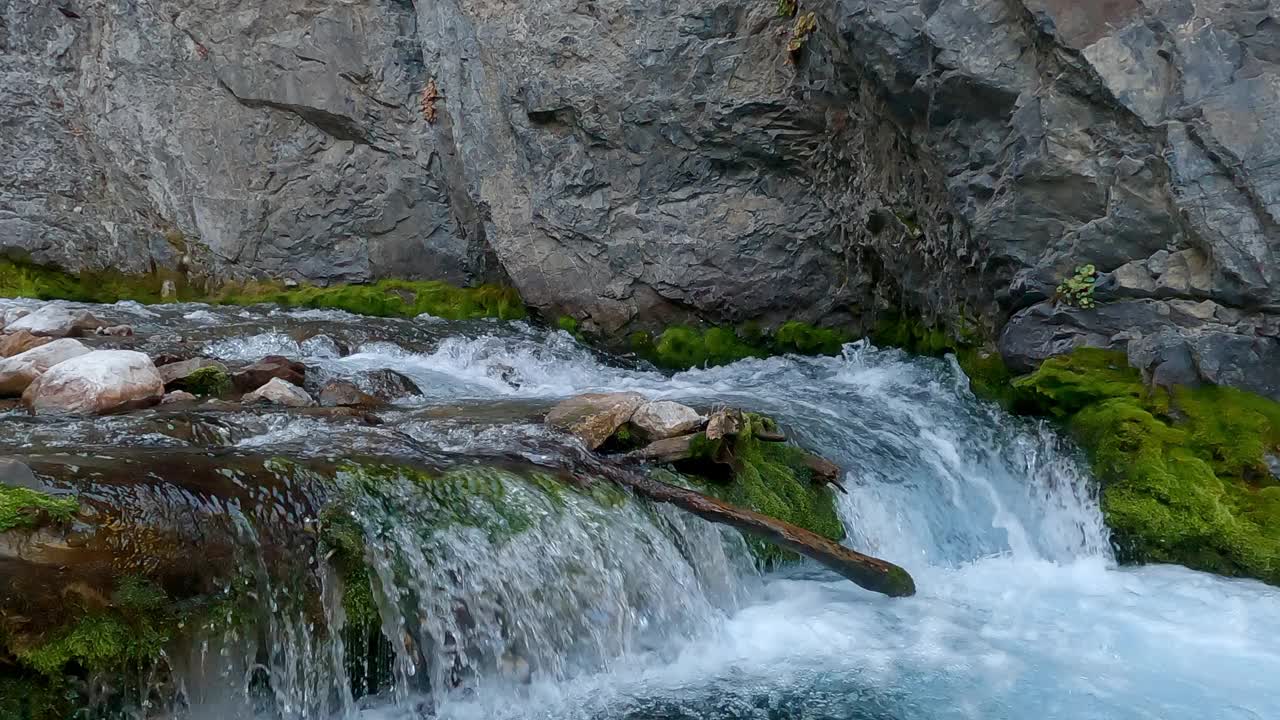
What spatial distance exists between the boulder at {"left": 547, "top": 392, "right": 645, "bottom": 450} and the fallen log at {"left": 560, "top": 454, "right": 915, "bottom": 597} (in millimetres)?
441

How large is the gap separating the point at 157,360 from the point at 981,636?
20.6 ft

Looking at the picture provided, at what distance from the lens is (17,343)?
756 cm

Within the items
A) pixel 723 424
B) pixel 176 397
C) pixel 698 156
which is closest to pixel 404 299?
pixel 698 156

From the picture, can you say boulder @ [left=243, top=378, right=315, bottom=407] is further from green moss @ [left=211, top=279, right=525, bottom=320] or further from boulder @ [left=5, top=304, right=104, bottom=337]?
green moss @ [left=211, top=279, right=525, bottom=320]

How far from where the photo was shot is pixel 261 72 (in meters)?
14.1

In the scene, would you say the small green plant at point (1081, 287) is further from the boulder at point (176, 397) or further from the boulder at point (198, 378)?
the boulder at point (176, 397)

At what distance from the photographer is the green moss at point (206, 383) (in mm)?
6648

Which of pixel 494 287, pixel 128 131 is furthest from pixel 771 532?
pixel 128 131

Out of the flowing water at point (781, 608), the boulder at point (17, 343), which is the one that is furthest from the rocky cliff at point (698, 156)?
the boulder at point (17, 343)

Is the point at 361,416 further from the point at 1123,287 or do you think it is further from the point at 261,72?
the point at 261,72

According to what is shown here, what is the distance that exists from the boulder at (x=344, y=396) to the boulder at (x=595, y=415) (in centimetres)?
152

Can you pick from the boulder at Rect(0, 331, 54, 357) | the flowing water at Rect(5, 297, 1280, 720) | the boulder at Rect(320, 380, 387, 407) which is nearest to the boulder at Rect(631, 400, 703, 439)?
the flowing water at Rect(5, 297, 1280, 720)

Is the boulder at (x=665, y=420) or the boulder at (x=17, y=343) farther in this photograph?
the boulder at (x=17, y=343)

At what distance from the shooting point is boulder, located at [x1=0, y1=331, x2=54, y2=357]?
24.5 feet
